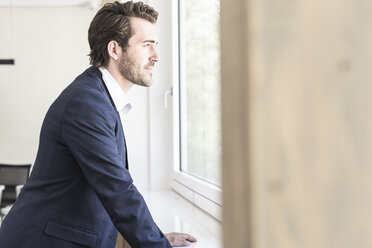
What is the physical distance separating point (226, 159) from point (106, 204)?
3.44 ft

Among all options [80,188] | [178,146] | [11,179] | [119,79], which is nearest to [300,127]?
[80,188]

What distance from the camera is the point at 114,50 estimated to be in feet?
6.36

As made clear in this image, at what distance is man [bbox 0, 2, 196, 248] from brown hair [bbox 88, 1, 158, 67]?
7.1 inches

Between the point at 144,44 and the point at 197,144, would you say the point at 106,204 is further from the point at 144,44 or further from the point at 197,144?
the point at 197,144

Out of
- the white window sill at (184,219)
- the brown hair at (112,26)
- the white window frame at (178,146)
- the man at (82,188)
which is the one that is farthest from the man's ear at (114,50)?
the white window frame at (178,146)

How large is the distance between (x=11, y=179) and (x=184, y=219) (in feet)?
10.8

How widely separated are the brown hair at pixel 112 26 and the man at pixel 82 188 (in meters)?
0.18

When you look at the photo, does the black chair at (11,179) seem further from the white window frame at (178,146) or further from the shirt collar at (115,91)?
the shirt collar at (115,91)

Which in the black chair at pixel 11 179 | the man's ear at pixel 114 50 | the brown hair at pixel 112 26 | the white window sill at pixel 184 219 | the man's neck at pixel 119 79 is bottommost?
the black chair at pixel 11 179

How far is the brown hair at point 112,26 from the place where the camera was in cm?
195

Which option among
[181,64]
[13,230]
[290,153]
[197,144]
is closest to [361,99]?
[290,153]

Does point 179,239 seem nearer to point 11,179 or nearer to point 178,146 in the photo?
point 178,146

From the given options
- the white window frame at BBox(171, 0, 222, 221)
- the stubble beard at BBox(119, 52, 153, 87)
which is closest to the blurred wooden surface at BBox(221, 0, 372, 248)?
the stubble beard at BBox(119, 52, 153, 87)

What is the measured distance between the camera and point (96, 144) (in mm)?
1443
